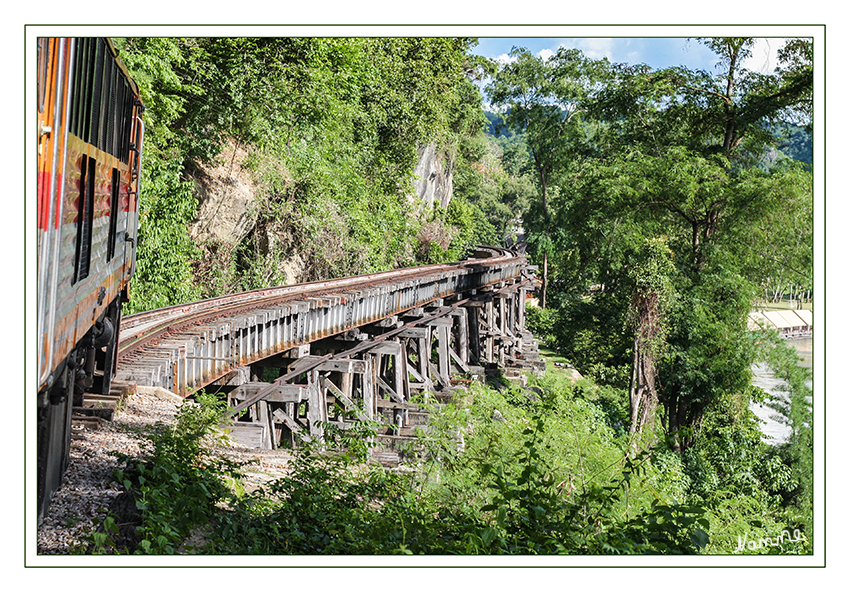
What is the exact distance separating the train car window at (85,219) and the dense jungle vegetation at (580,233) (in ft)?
5.50

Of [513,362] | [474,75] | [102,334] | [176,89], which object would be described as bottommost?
[513,362]

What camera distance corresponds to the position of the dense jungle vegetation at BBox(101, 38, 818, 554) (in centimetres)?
747

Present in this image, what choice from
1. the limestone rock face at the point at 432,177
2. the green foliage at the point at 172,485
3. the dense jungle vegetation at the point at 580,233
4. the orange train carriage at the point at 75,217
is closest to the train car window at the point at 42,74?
the orange train carriage at the point at 75,217

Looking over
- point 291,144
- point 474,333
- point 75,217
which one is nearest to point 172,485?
point 75,217

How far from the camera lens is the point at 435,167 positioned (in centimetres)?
3562

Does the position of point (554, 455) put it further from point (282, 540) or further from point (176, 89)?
point (176, 89)

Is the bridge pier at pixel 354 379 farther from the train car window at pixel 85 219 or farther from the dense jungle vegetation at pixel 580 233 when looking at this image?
the train car window at pixel 85 219

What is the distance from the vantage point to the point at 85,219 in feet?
11.6

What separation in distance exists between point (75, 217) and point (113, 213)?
1.87 m

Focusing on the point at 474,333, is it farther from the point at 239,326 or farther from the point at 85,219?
the point at 85,219
